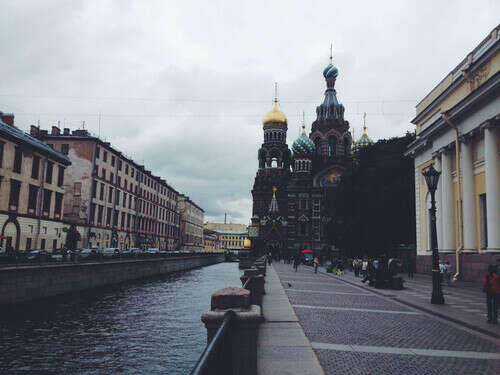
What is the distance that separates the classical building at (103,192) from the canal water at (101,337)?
92.0ft

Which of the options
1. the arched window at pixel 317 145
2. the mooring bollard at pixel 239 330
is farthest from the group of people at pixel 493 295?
the arched window at pixel 317 145

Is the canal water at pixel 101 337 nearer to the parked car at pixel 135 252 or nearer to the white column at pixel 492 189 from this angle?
the white column at pixel 492 189

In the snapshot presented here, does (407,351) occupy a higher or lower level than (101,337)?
higher

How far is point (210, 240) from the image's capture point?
175 meters

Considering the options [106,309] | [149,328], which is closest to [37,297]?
[106,309]

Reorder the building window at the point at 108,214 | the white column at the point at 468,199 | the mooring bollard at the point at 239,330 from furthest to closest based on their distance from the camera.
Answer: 1. the building window at the point at 108,214
2. the white column at the point at 468,199
3. the mooring bollard at the point at 239,330

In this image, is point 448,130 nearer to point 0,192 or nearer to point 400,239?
point 400,239

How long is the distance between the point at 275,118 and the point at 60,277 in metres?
76.7

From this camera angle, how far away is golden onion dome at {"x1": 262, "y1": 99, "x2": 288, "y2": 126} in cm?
9519

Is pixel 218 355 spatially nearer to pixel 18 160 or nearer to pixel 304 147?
pixel 18 160

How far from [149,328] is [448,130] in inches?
907

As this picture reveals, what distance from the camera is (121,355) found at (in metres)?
11.4

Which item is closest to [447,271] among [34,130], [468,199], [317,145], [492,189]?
[468,199]

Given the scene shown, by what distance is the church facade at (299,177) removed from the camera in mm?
86938
